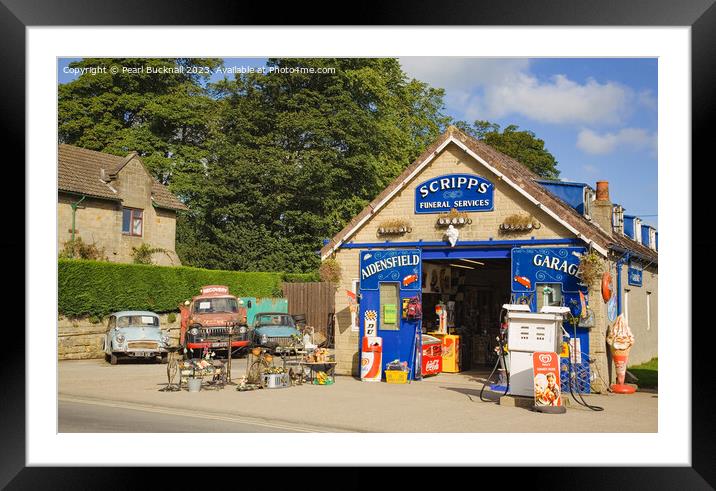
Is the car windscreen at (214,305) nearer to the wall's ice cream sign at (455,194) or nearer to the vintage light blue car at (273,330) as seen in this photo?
the vintage light blue car at (273,330)

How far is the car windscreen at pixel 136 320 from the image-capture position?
24.1m

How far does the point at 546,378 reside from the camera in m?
14.2

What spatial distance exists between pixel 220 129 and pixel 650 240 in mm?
23115

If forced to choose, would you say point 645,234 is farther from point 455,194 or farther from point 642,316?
point 455,194

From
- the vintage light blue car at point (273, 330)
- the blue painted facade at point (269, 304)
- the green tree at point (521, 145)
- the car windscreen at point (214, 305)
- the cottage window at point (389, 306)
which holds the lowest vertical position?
the vintage light blue car at point (273, 330)

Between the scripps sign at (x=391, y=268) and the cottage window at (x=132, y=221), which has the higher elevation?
the cottage window at (x=132, y=221)

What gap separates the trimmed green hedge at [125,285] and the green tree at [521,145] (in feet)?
73.6

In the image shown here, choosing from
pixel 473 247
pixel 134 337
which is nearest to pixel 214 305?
pixel 134 337

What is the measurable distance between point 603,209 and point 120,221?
796 inches

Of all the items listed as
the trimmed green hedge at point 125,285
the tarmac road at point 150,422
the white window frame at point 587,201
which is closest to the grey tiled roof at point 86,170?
the trimmed green hedge at point 125,285

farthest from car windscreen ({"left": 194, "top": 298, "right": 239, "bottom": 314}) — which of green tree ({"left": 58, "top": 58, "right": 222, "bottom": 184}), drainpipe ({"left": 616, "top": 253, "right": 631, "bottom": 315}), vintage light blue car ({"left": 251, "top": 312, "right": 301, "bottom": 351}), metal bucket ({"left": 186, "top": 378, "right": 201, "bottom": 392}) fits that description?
green tree ({"left": 58, "top": 58, "right": 222, "bottom": 184})

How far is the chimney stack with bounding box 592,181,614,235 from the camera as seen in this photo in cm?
1888

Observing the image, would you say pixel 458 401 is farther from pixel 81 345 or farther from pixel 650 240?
pixel 81 345
